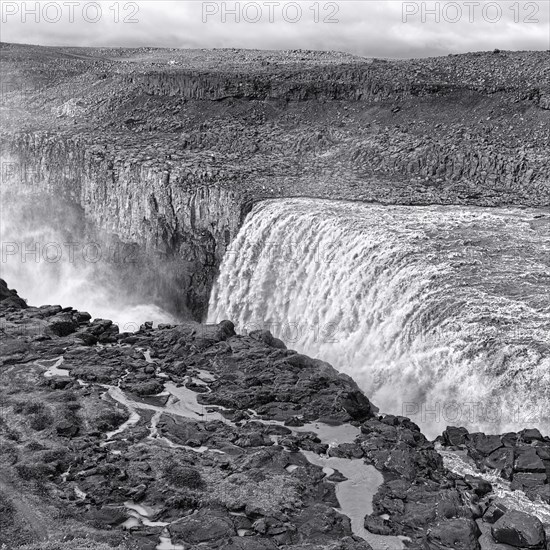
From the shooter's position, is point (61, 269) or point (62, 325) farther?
point (61, 269)

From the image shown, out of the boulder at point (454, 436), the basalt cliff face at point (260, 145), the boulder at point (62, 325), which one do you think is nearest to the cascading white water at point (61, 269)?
the basalt cliff face at point (260, 145)

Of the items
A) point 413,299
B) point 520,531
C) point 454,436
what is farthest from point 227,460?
point 413,299

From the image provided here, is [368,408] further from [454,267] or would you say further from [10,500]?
[10,500]

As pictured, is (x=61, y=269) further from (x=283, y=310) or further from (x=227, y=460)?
(x=227, y=460)

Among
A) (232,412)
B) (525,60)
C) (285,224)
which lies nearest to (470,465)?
(232,412)

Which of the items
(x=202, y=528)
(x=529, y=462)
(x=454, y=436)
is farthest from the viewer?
(x=454, y=436)

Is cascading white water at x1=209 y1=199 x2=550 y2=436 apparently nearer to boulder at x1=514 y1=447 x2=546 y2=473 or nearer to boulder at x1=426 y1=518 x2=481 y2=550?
boulder at x1=514 y1=447 x2=546 y2=473

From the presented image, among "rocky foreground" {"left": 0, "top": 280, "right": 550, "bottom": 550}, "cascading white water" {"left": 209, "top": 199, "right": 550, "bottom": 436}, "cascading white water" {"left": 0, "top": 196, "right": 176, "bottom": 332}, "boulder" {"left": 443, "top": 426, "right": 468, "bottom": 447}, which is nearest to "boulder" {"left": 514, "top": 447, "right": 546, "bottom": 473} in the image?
"rocky foreground" {"left": 0, "top": 280, "right": 550, "bottom": 550}
